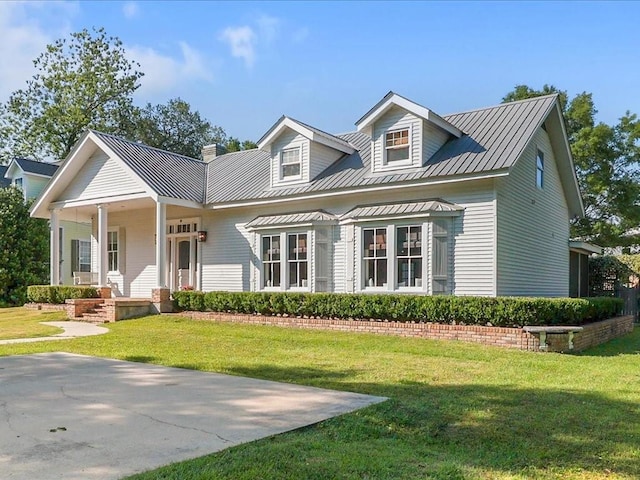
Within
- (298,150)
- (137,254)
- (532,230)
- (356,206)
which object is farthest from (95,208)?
(532,230)

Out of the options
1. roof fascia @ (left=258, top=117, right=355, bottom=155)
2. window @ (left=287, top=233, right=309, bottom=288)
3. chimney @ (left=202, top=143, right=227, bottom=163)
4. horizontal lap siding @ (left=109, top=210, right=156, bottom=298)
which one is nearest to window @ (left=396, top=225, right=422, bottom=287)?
window @ (left=287, top=233, right=309, bottom=288)

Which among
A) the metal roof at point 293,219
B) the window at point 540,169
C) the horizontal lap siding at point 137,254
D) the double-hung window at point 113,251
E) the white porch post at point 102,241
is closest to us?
the metal roof at point 293,219

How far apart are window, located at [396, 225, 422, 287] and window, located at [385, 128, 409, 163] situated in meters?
2.05

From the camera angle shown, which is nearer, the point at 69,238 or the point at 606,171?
the point at 606,171

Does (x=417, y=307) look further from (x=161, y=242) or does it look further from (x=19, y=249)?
(x=19, y=249)

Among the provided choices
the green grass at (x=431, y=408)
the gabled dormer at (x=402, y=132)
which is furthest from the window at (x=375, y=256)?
the green grass at (x=431, y=408)

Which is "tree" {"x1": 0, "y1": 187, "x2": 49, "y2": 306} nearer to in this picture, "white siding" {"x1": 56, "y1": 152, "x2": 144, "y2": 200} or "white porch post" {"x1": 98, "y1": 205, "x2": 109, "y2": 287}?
"white siding" {"x1": 56, "y1": 152, "x2": 144, "y2": 200}

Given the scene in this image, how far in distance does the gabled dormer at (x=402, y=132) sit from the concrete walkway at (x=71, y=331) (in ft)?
27.9

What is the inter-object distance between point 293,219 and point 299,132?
262 cm

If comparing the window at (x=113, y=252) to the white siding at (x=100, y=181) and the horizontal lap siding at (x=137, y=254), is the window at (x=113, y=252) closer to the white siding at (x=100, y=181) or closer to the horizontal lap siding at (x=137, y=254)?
the horizontal lap siding at (x=137, y=254)

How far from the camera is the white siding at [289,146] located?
16.2m

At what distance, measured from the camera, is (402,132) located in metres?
14.4

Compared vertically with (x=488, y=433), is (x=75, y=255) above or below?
above

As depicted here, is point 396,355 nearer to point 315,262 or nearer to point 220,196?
point 315,262
